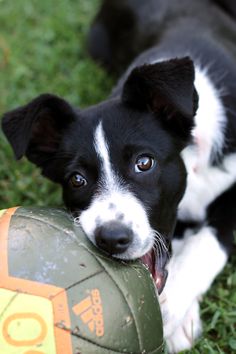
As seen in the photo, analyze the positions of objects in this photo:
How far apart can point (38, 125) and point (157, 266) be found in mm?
1092

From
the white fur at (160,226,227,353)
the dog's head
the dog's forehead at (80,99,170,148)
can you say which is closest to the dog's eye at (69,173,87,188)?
the dog's head

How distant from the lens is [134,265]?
2904 mm

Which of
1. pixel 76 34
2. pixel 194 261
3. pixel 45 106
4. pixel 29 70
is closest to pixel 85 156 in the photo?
pixel 45 106

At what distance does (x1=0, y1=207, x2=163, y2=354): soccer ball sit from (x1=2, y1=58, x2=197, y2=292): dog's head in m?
0.19

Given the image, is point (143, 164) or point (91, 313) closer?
point (91, 313)

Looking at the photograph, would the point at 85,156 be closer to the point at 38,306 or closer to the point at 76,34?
the point at 38,306

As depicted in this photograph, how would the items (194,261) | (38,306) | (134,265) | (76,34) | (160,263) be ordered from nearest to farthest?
1. (38,306)
2. (134,265)
3. (160,263)
4. (194,261)
5. (76,34)

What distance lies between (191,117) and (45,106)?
800 millimetres

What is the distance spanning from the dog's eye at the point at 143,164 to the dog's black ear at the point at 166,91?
30cm

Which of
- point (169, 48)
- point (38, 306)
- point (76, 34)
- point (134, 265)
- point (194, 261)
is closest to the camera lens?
point (38, 306)

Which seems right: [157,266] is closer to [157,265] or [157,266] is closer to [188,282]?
[157,265]

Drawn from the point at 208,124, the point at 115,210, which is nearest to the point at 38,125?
the point at 115,210

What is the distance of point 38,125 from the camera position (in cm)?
367

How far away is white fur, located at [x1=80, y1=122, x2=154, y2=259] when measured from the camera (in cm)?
296
